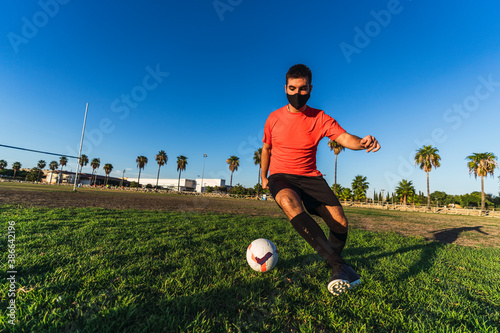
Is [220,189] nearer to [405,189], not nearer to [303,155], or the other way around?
[405,189]

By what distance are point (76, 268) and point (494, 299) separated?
5.10 metres

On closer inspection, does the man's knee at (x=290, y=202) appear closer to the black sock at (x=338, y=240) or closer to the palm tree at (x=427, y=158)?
the black sock at (x=338, y=240)

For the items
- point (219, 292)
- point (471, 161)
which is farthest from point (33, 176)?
point (471, 161)

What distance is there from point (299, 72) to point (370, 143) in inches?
48.5

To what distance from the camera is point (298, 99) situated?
2893mm

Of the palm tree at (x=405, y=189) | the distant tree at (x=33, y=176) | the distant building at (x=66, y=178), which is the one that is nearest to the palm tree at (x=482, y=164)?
the palm tree at (x=405, y=189)

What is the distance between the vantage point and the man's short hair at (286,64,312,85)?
2.82m

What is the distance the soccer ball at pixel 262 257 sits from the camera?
10.1ft

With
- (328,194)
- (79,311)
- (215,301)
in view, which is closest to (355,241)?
(328,194)

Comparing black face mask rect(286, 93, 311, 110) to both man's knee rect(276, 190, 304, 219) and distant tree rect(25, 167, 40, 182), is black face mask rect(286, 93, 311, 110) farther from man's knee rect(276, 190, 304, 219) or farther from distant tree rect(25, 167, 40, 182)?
distant tree rect(25, 167, 40, 182)

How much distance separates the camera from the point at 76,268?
2.77m

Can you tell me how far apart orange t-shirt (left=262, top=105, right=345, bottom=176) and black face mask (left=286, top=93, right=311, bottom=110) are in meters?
0.14

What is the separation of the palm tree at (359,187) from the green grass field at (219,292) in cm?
6347

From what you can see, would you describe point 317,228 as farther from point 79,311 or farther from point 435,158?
point 435,158
